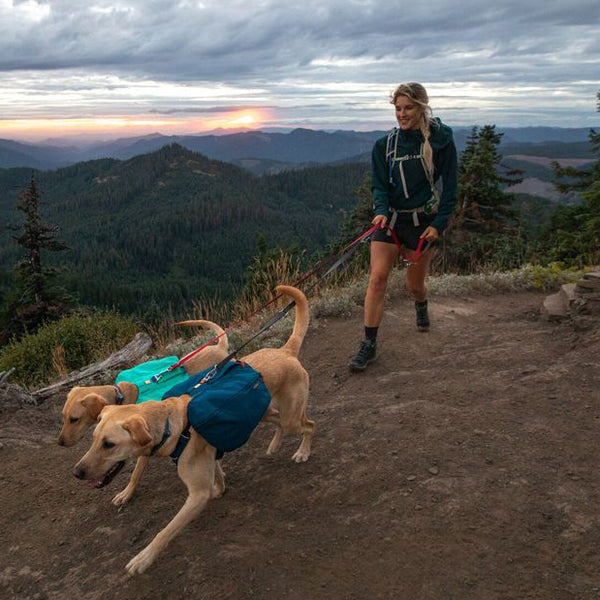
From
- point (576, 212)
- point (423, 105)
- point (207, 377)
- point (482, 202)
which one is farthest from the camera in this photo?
point (576, 212)

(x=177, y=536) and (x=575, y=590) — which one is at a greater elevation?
(x=575, y=590)

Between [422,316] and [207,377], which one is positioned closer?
[207,377]

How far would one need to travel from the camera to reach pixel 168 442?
280cm

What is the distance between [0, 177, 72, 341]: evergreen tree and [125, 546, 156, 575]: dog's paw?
1907 centimetres

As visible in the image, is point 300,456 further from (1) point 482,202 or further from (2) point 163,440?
(1) point 482,202

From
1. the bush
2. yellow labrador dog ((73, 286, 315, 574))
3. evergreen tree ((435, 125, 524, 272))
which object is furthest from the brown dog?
evergreen tree ((435, 125, 524, 272))

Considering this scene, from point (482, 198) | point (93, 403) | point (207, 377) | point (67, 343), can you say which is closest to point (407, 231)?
point (207, 377)

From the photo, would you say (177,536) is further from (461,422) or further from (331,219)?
(331,219)

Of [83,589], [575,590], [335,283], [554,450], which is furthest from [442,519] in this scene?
[335,283]

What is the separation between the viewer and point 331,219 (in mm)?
186125

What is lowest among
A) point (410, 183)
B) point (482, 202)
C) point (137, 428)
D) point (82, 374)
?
point (82, 374)

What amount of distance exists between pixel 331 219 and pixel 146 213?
222ft

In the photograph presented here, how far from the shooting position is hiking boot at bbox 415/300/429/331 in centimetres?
559

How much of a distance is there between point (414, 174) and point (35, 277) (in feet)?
63.8
